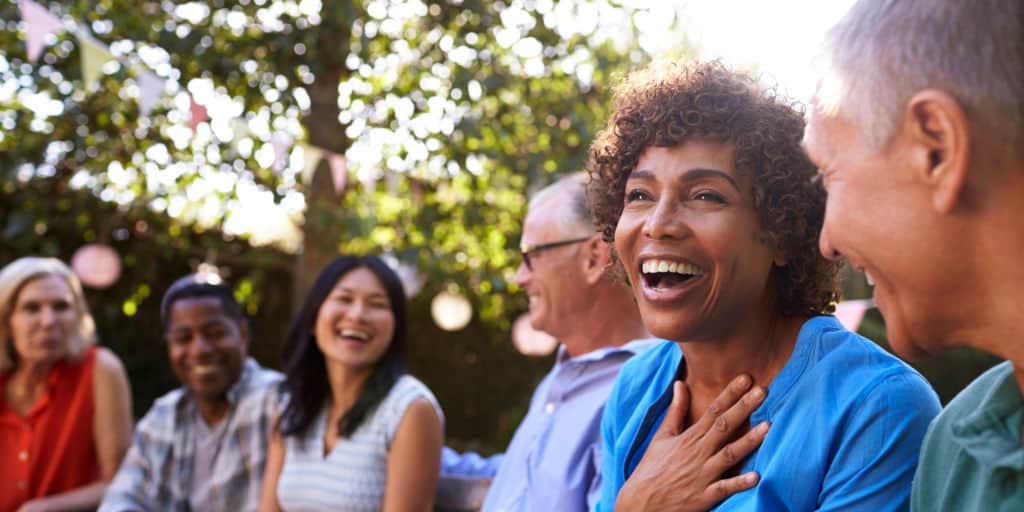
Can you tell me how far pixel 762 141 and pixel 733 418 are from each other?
0.48 meters

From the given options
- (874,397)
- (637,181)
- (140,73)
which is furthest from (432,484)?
(140,73)

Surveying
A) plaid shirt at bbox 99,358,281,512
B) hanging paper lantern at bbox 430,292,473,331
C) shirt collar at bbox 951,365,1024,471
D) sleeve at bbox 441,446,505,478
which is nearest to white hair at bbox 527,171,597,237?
sleeve at bbox 441,446,505,478

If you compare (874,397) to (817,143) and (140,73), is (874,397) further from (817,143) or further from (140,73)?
(140,73)

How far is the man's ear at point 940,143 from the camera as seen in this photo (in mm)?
993

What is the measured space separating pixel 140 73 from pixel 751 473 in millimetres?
4404

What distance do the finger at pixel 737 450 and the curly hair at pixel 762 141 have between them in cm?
29

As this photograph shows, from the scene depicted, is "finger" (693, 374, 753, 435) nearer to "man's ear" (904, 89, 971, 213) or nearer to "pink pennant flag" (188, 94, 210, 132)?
"man's ear" (904, 89, 971, 213)

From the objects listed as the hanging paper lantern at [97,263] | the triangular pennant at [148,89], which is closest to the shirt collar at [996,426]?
the triangular pennant at [148,89]

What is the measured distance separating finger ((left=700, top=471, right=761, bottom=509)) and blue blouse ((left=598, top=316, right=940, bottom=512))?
1cm

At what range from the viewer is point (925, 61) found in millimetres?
1021

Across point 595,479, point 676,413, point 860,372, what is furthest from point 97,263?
point 860,372

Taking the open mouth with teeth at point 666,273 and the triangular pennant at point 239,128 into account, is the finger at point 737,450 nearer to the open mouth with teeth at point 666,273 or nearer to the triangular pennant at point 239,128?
the open mouth with teeth at point 666,273

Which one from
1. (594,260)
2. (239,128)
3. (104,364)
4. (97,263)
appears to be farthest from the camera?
(97,263)

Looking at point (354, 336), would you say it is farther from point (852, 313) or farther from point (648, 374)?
point (852, 313)
